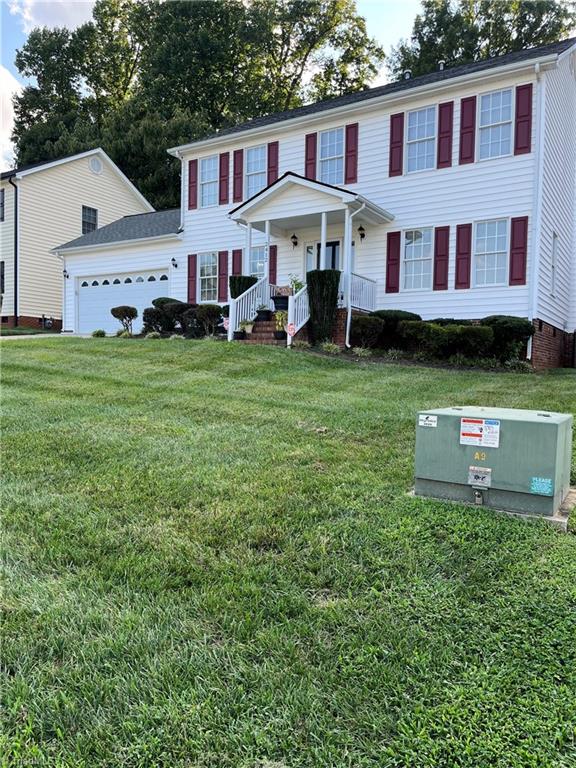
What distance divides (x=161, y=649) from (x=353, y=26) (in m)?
34.4

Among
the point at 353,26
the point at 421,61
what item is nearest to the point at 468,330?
the point at 421,61

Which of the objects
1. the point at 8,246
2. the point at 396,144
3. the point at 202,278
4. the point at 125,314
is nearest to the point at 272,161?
the point at 396,144

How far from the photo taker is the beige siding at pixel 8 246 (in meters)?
21.8

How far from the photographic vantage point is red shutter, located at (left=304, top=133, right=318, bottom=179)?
14867 mm

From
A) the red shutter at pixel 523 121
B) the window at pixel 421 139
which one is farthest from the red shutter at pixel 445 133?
the red shutter at pixel 523 121

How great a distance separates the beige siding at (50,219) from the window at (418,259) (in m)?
16.3

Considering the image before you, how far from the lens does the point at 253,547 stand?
289 centimetres

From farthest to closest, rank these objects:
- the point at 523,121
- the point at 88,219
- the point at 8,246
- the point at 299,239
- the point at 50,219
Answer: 1. the point at 88,219
2. the point at 50,219
3. the point at 8,246
4. the point at 299,239
5. the point at 523,121

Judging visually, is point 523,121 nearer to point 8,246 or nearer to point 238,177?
point 238,177

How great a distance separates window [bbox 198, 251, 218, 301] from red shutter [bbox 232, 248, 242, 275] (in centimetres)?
72

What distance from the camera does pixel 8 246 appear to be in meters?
22.0

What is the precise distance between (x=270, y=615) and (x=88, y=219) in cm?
2512

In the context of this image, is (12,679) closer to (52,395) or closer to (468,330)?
(52,395)

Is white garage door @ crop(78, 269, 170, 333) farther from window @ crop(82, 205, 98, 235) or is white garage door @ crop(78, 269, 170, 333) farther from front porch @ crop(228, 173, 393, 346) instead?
window @ crop(82, 205, 98, 235)
